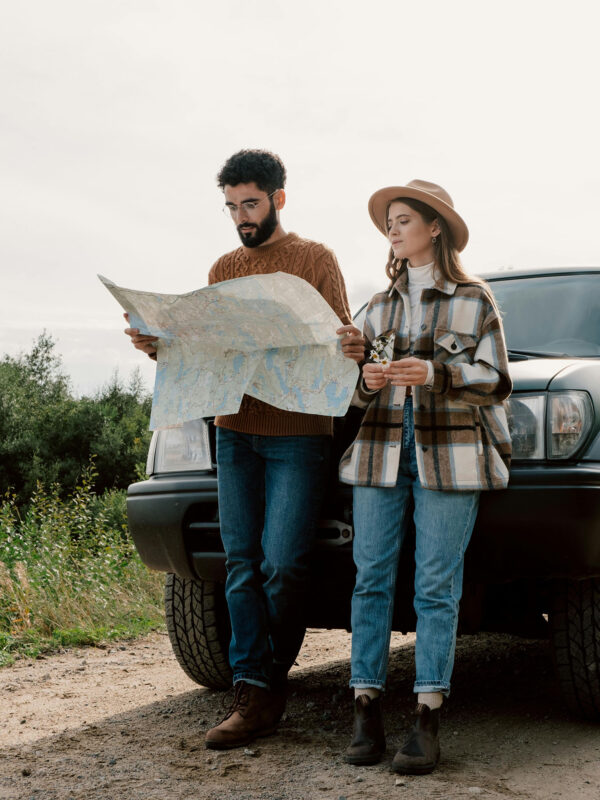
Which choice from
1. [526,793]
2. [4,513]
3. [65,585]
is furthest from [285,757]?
[4,513]

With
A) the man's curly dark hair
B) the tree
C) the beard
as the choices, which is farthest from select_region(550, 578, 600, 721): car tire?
the tree

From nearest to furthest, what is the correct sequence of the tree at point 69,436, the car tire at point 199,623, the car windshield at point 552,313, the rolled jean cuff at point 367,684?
the rolled jean cuff at point 367,684 < the car windshield at point 552,313 < the car tire at point 199,623 < the tree at point 69,436

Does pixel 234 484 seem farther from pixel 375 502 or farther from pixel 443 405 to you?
pixel 443 405

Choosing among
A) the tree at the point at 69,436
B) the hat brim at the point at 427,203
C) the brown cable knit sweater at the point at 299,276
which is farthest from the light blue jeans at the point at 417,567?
the tree at the point at 69,436

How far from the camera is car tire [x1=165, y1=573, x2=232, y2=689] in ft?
12.2

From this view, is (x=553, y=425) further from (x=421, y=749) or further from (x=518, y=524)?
(x=421, y=749)

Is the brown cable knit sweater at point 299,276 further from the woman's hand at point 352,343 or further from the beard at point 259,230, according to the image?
the woman's hand at point 352,343

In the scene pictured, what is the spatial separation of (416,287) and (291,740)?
1625 mm

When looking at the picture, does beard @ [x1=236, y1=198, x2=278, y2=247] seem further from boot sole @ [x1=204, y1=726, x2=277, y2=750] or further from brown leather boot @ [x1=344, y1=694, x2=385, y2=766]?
boot sole @ [x1=204, y1=726, x2=277, y2=750]

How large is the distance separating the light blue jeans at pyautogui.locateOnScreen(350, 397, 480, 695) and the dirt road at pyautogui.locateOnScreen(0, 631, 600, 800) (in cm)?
31

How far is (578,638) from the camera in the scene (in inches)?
119

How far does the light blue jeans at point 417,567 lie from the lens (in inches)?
112

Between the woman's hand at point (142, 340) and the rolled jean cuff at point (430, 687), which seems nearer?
the rolled jean cuff at point (430, 687)

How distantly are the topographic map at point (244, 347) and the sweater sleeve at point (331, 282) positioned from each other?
162 mm
